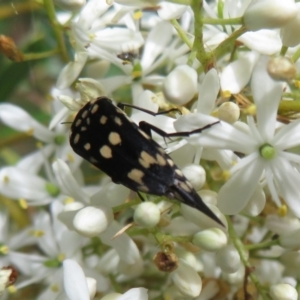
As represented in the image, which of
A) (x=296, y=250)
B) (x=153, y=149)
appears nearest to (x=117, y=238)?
(x=153, y=149)

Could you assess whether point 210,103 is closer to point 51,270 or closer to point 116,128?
point 116,128

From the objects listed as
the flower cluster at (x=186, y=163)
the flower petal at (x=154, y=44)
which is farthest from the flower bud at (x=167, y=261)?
the flower petal at (x=154, y=44)

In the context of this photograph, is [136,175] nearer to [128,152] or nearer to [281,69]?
[128,152]

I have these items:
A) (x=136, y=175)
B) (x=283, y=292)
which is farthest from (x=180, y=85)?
(x=283, y=292)

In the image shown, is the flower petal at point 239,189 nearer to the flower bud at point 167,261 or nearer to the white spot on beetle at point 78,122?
the flower bud at point 167,261

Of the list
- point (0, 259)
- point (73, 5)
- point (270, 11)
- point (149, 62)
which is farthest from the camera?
point (0, 259)

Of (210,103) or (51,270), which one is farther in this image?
(51,270)

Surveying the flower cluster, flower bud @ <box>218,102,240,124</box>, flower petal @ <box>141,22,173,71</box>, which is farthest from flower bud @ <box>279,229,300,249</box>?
flower petal @ <box>141,22,173,71</box>
